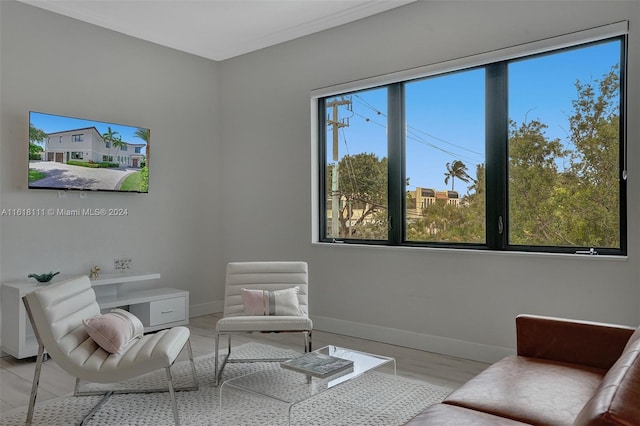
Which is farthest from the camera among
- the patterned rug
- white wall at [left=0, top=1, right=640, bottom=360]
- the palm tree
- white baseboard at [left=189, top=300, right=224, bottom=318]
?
white baseboard at [left=189, top=300, right=224, bottom=318]

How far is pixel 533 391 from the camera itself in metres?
1.97

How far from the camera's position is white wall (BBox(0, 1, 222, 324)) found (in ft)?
13.3

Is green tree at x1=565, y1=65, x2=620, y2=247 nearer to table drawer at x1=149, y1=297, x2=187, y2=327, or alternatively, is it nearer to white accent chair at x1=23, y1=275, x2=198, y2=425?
white accent chair at x1=23, y1=275, x2=198, y2=425

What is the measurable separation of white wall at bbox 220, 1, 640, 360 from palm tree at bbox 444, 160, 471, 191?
24.6 inches

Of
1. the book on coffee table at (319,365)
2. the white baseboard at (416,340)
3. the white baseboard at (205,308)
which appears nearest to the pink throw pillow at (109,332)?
the book on coffee table at (319,365)

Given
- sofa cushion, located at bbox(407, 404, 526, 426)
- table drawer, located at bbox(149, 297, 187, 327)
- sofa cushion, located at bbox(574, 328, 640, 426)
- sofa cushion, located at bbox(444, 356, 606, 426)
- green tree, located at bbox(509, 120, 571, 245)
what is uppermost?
green tree, located at bbox(509, 120, 571, 245)

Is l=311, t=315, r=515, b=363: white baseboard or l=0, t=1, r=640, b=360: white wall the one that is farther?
l=311, t=315, r=515, b=363: white baseboard

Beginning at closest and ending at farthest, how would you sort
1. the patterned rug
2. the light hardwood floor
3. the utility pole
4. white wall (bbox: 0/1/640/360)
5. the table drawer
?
the patterned rug
the light hardwood floor
white wall (bbox: 0/1/640/360)
the table drawer
the utility pole

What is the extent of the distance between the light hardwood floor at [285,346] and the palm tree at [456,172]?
56.2 inches

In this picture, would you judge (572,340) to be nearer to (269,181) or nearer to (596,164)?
(596,164)

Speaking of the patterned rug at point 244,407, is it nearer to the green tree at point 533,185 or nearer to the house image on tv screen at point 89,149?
the green tree at point 533,185

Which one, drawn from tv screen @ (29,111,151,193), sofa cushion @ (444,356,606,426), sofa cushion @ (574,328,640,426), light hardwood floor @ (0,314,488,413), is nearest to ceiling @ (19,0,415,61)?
tv screen @ (29,111,151,193)

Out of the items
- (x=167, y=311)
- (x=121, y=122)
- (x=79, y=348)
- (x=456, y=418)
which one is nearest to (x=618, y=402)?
(x=456, y=418)

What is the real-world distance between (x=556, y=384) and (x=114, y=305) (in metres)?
3.64
